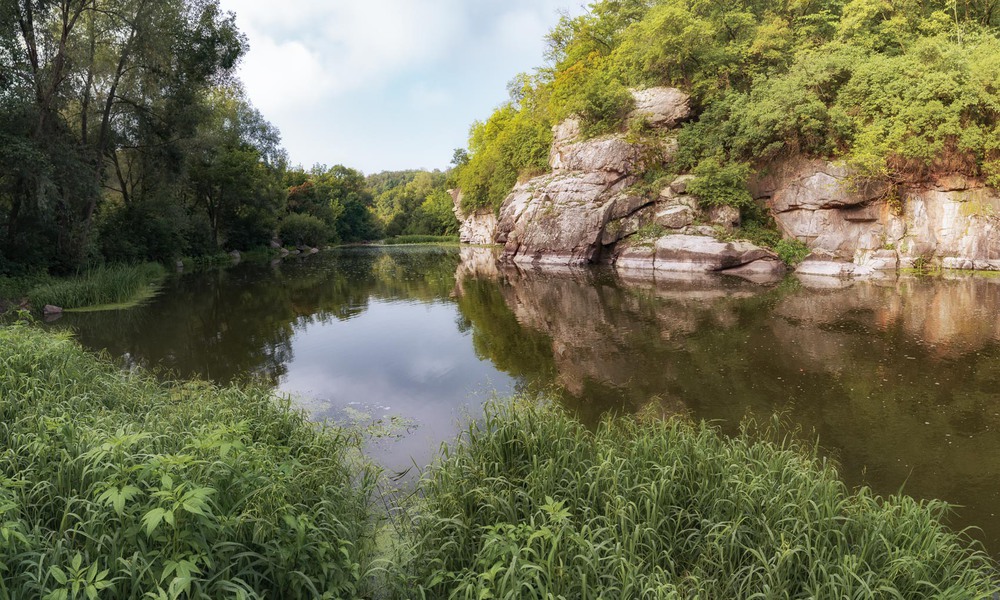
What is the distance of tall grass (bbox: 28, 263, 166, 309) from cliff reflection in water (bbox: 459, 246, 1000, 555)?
42.6 ft

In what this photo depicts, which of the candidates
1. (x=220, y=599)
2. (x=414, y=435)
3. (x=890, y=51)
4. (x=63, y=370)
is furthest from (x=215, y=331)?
(x=890, y=51)

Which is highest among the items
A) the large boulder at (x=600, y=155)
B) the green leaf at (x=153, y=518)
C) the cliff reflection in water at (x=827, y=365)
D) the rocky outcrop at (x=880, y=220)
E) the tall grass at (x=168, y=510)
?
the large boulder at (x=600, y=155)

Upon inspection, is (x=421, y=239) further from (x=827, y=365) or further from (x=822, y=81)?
(x=827, y=365)

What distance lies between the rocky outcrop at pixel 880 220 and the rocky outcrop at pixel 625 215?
8.35 ft

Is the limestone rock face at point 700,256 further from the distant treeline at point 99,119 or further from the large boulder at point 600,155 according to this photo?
the distant treeline at point 99,119

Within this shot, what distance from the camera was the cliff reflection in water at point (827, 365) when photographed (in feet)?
18.5

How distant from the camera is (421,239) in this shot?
76625 mm

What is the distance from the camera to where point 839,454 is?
5762mm

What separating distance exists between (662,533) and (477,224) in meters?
55.2

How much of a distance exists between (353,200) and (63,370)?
75.3 metres

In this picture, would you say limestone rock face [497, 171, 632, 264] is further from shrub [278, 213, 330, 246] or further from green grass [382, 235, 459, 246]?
green grass [382, 235, 459, 246]

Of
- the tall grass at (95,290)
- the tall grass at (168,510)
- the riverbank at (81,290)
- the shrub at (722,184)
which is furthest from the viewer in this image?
the shrub at (722,184)

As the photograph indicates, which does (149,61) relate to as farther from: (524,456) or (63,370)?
(524,456)

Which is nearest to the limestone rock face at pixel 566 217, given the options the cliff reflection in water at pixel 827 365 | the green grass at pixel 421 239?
the cliff reflection in water at pixel 827 365
